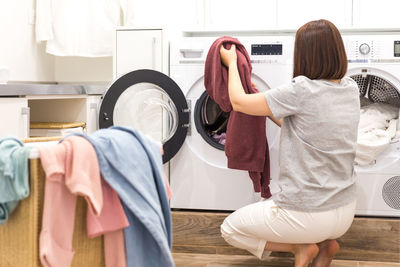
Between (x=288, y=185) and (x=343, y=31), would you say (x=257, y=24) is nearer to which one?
(x=343, y=31)

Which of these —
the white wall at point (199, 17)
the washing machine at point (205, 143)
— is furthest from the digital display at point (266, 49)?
the white wall at point (199, 17)

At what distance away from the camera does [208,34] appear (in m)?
3.23

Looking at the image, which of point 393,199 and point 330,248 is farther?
point 393,199

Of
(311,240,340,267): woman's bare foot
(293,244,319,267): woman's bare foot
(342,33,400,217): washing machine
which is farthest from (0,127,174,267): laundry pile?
(342,33,400,217): washing machine

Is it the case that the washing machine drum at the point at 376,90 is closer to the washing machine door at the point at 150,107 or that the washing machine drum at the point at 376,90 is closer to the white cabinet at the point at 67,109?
the washing machine door at the point at 150,107

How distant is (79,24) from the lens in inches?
130

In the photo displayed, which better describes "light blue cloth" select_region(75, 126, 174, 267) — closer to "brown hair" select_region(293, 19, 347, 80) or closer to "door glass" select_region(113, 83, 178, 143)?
"brown hair" select_region(293, 19, 347, 80)

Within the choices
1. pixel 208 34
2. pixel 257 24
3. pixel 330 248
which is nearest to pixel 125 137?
pixel 330 248

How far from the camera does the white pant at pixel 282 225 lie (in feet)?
6.89

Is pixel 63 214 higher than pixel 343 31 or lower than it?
lower

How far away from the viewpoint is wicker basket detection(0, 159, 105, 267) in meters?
1.24

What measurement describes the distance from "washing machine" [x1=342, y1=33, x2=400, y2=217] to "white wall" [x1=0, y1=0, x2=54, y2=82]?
184 cm

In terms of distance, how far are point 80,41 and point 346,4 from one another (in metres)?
1.64

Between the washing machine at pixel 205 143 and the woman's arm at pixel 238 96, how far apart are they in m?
0.34
